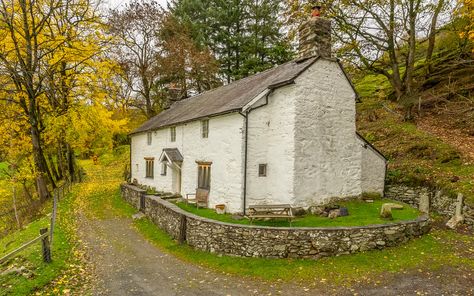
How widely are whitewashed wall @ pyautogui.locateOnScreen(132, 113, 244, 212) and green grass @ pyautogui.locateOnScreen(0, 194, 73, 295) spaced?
6845mm

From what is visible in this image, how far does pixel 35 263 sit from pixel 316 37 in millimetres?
15084

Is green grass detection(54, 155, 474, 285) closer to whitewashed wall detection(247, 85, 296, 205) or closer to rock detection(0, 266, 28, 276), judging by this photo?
whitewashed wall detection(247, 85, 296, 205)

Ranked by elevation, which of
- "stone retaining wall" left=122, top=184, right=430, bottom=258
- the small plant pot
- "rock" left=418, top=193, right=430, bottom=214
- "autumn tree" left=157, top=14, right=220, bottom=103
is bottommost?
"stone retaining wall" left=122, top=184, right=430, bottom=258

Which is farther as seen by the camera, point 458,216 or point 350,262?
point 458,216

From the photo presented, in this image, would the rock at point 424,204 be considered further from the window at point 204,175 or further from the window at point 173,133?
the window at point 173,133

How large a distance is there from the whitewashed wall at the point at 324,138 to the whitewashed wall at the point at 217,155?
2789 millimetres

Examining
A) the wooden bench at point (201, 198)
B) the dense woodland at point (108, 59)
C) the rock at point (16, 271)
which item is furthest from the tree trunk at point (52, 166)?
the rock at point (16, 271)

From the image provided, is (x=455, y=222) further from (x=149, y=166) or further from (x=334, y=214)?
(x=149, y=166)

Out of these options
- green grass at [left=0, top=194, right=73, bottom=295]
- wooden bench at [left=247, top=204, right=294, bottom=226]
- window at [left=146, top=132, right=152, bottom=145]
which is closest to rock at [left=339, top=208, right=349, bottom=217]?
wooden bench at [left=247, top=204, right=294, bottom=226]

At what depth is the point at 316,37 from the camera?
1456 cm

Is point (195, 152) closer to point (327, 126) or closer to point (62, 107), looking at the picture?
point (327, 126)

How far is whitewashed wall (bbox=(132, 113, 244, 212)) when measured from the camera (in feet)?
46.2

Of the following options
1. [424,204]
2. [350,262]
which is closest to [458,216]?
[424,204]

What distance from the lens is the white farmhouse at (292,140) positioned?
13672 mm
